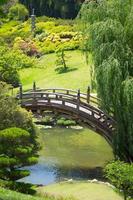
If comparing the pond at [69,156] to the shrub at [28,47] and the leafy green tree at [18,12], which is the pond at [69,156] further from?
the leafy green tree at [18,12]

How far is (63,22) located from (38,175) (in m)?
51.3

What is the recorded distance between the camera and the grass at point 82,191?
24.6 m

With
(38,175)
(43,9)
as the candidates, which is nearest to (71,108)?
(38,175)

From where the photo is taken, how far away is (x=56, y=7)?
88.1 m

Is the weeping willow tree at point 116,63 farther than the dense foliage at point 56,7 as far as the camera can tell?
No

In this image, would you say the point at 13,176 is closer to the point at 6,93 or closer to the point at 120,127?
the point at 6,93

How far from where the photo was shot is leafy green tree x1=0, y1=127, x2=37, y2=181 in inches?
863

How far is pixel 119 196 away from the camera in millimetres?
24609

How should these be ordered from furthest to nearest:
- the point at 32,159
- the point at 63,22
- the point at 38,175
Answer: the point at 63,22
the point at 38,175
the point at 32,159

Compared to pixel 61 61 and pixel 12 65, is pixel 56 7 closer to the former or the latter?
pixel 61 61

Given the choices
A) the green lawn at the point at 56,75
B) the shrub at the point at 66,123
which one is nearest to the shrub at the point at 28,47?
the green lawn at the point at 56,75

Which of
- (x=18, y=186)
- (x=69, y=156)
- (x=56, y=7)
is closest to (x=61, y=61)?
(x=69, y=156)

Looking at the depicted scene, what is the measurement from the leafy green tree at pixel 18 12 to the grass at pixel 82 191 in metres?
62.4

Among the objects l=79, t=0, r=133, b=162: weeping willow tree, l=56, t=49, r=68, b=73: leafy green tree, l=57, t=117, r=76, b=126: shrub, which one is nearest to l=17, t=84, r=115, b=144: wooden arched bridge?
l=79, t=0, r=133, b=162: weeping willow tree
